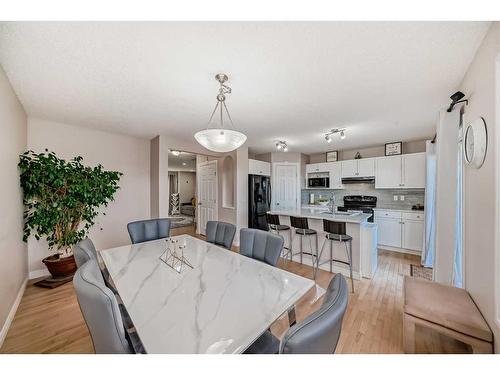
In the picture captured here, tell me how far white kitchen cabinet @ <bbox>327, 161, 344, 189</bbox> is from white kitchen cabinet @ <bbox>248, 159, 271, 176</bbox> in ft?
5.21

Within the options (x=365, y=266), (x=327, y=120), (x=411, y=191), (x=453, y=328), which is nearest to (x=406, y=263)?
(x=365, y=266)

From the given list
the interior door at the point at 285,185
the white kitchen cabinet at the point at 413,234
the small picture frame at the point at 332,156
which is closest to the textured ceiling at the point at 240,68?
the white kitchen cabinet at the point at 413,234

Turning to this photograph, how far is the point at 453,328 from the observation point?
1.33 meters

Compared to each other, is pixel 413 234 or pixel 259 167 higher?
pixel 259 167

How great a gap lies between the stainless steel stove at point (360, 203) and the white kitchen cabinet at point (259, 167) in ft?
6.66

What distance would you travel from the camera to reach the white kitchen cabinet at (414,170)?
13.0 feet

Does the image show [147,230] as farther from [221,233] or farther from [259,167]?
[259,167]

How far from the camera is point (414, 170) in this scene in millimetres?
4035

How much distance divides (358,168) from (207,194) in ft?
12.4

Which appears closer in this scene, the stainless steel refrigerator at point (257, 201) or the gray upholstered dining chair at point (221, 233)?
the gray upholstered dining chair at point (221, 233)

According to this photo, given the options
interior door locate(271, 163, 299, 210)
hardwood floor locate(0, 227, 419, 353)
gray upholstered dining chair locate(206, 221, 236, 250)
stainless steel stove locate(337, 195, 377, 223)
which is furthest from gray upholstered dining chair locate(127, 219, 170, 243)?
stainless steel stove locate(337, 195, 377, 223)

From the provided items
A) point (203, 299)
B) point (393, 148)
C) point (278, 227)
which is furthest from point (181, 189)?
point (203, 299)

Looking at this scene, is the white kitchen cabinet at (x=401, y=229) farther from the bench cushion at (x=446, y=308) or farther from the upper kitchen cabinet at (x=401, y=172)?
the bench cushion at (x=446, y=308)

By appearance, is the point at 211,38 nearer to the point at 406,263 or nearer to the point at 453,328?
the point at 453,328
